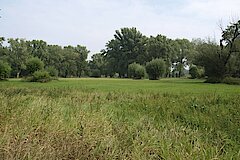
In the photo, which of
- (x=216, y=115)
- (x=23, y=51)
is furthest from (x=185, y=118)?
(x=23, y=51)

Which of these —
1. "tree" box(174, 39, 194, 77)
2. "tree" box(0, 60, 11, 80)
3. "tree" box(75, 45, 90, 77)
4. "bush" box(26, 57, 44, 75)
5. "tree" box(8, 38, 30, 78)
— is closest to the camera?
"tree" box(0, 60, 11, 80)

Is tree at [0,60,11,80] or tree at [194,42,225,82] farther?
tree at [0,60,11,80]

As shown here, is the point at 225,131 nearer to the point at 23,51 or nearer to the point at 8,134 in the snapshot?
the point at 8,134

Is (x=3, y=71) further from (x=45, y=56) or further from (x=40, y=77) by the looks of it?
(x=45, y=56)

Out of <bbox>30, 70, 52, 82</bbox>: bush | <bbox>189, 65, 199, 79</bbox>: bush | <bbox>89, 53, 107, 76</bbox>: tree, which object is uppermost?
<bbox>89, 53, 107, 76</bbox>: tree

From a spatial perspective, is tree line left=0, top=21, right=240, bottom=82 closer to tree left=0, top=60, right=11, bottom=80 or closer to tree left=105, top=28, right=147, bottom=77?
tree left=105, top=28, right=147, bottom=77

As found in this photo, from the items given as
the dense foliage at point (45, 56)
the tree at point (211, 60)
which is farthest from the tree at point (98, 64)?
the tree at point (211, 60)

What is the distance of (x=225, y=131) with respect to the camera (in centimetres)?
716

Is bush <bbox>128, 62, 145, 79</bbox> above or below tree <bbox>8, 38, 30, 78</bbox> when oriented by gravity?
below

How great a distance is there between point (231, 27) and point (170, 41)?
38157 mm

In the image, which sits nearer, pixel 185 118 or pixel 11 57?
pixel 185 118

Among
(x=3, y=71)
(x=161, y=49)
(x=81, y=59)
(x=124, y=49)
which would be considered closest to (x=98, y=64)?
(x=81, y=59)

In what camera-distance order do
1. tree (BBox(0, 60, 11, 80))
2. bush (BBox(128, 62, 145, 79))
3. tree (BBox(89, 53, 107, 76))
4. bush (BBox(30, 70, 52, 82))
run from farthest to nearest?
1. tree (BBox(89, 53, 107, 76))
2. bush (BBox(128, 62, 145, 79))
3. tree (BBox(0, 60, 11, 80))
4. bush (BBox(30, 70, 52, 82))

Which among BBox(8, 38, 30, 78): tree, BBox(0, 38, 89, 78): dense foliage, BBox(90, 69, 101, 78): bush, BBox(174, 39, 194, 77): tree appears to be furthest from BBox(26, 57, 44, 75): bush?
BBox(174, 39, 194, 77): tree
